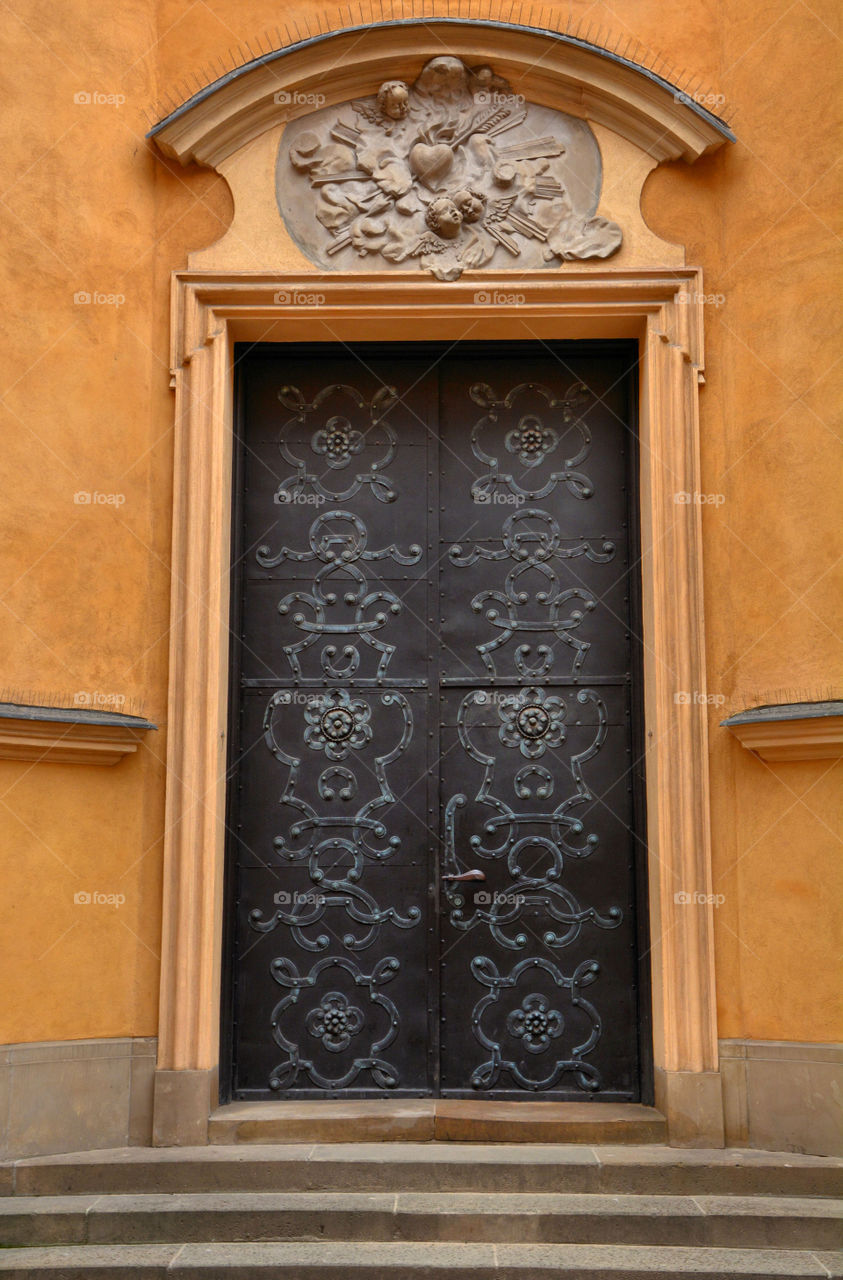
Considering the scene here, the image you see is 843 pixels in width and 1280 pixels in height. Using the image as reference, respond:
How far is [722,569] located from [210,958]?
9.37 ft

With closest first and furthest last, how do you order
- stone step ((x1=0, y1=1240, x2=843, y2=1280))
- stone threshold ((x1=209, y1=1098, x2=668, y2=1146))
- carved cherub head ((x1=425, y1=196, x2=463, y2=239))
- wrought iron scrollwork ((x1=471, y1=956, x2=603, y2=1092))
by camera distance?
1. stone step ((x1=0, y1=1240, x2=843, y2=1280))
2. stone threshold ((x1=209, y1=1098, x2=668, y2=1146))
3. wrought iron scrollwork ((x1=471, y1=956, x2=603, y2=1092))
4. carved cherub head ((x1=425, y1=196, x2=463, y2=239))

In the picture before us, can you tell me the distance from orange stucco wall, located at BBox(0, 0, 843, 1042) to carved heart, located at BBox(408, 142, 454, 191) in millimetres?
800

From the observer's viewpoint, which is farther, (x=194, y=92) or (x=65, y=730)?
(x=194, y=92)

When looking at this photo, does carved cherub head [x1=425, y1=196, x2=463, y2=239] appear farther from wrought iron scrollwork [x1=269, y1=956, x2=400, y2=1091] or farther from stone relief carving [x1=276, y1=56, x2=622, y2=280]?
wrought iron scrollwork [x1=269, y1=956, x2=400, y2=1091]

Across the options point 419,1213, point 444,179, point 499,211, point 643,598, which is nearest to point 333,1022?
point 419,1213

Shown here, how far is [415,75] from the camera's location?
6266 millimetres

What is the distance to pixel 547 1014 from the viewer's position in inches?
237

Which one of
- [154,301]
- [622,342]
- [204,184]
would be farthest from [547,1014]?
[204,184]

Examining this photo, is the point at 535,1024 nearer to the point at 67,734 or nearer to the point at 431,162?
the point at 67,734

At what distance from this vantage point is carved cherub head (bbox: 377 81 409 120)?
6195 millimetres

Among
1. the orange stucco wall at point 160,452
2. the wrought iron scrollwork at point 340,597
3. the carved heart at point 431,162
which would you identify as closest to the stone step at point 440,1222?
the orange stucco wall at point 160,452

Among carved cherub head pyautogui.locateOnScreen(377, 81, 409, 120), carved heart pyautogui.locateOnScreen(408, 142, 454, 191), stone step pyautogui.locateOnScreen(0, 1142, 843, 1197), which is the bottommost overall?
stone step pyautogui.locateOnScreen(0, 1142, 843, 1197)

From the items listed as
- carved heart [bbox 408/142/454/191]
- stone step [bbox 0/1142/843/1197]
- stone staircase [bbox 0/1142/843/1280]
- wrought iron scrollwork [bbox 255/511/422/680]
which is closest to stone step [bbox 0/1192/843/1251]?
stone staircase [bbox 0/1142/843/1280]

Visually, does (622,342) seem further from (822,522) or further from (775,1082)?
(775,1082)
